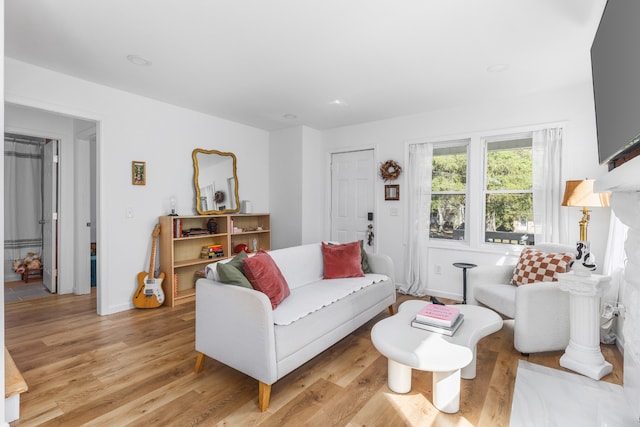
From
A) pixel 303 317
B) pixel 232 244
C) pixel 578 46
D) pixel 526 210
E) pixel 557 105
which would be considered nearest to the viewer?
pixel 303 317

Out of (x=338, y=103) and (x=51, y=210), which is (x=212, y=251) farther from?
(x=338, y=103)

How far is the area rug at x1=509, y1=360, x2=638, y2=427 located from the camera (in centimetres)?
178

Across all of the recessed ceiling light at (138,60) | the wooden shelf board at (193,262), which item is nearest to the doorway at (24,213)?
the wooden shelf board at (193,262)

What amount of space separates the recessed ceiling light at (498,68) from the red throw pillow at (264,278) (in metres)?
2.54

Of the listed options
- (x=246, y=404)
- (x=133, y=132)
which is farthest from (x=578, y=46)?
(x=133, y=132)

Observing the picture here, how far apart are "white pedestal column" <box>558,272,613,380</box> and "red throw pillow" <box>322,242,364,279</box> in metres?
1.65

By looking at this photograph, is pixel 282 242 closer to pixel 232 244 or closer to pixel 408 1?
pixel 232 244

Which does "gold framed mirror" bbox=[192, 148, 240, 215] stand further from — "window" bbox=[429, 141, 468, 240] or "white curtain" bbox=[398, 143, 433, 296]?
"window" bbox=[429, 141, 468, 240]

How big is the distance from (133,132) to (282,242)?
2.50 meters

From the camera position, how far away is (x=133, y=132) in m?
3.68

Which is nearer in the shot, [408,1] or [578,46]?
[408,1]

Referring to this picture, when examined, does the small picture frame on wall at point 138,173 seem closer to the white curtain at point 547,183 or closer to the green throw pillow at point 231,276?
the green throw pillow at point 231,276

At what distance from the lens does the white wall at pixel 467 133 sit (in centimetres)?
324

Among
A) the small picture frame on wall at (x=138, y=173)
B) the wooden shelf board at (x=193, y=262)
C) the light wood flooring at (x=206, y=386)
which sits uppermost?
the small picture frame on wall at (x=138, y=173)
